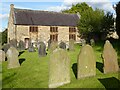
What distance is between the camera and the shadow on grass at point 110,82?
9214mm

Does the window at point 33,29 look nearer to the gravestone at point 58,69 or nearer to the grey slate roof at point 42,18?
the grey slate roof at point 42,18

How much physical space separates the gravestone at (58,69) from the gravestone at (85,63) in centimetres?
96

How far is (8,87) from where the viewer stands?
1038 centimetres

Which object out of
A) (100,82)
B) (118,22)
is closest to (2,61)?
(100,82)

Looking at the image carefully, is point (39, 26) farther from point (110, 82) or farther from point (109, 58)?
point (110, 82)

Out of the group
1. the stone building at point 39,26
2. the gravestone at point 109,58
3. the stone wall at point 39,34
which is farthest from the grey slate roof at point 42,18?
the gravestone at point 109,58

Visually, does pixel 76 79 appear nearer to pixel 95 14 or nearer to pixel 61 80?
pixel 61 80

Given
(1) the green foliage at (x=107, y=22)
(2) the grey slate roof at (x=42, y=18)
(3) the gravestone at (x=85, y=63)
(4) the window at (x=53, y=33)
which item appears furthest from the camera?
(4) the window at (x=53, y=33)

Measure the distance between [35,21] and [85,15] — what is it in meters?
11.0

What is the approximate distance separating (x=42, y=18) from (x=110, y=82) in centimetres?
4036

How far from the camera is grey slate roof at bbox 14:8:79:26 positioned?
149 ft

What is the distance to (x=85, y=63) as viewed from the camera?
11.0 m

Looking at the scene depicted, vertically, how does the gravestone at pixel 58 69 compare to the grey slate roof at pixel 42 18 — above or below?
below

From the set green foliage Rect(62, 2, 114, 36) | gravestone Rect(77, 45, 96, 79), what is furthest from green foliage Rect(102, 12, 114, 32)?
gravestone Rect(77, 45, 96, 79)
